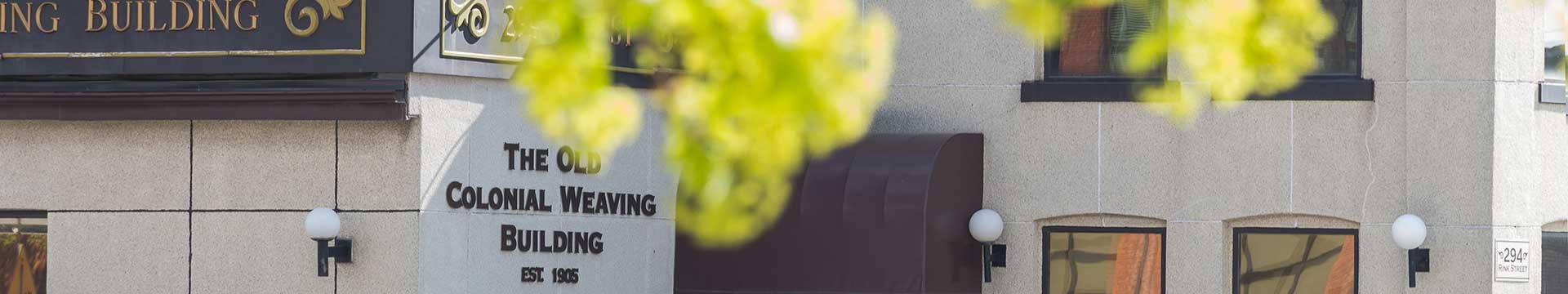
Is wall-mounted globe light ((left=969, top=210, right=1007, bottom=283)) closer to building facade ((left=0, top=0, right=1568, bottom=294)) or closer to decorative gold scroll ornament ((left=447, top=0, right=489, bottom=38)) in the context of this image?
building facade ((left=0, top=0, right=1568, bottom=294))

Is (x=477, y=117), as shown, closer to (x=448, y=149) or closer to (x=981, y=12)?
(x=448, y=149)

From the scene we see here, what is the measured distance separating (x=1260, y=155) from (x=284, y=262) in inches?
259

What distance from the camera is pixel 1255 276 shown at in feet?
49.5

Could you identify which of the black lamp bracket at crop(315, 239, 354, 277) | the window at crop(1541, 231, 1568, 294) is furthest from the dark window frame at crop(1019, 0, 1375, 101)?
the black lamp bracket at crop(315, 239, 354, 277)

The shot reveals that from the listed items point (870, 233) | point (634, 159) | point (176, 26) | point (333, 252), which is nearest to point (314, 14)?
point (176, 26)

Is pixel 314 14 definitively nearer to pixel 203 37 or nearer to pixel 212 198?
pixel 203 37

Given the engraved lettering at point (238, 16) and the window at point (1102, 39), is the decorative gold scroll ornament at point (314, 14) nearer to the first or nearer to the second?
the engraved lettering at point (238, 16)

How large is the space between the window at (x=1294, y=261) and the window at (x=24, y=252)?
800cm

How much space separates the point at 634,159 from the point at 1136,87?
3504 millimetres

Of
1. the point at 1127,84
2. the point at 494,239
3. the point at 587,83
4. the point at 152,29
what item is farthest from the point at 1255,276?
the point at 587,83

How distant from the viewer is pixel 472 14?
1359cm

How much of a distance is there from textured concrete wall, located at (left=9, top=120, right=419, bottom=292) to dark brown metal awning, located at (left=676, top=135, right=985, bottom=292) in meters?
2.52

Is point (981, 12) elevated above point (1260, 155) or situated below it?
above

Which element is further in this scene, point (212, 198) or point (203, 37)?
point (212, 198)
